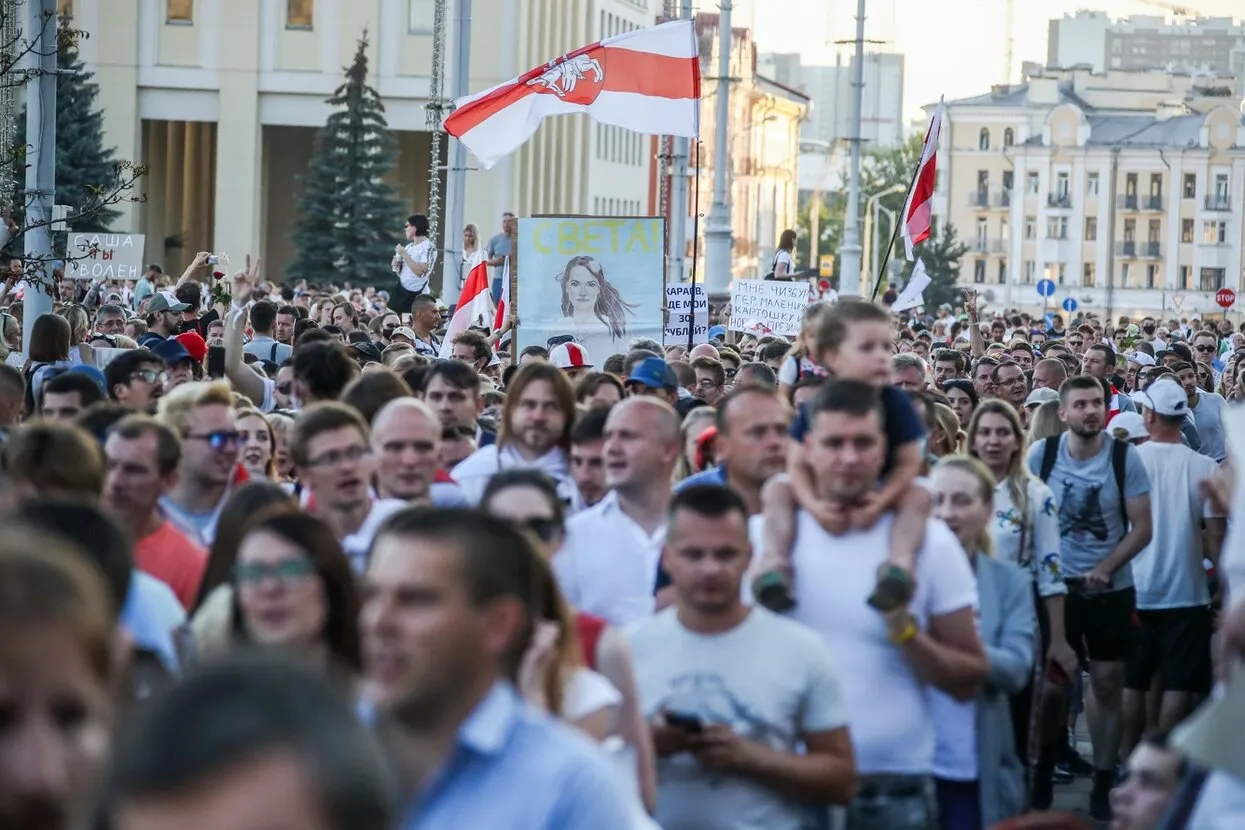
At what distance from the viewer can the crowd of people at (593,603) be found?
259cm

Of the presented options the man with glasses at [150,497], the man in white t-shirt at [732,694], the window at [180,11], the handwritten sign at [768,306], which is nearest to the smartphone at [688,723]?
the man in white t-shirt at [732,694]

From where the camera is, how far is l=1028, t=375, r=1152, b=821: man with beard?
11219 mm

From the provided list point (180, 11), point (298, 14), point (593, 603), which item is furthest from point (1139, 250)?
point (593, 603)

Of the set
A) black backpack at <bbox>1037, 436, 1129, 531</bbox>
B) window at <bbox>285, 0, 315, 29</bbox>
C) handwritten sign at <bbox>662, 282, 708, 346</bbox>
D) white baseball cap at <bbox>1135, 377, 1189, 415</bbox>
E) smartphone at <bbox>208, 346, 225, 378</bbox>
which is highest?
window at <bbox>285, 0, 315, 29</bbox>

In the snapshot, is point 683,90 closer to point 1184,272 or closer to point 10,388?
point 10,388

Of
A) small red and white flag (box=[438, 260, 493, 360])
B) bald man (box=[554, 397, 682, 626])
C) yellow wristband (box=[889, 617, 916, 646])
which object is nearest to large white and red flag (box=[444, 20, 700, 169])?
small red and white flag (box=[438, 260, 493, 360])

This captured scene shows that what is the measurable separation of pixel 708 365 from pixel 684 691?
355 inches

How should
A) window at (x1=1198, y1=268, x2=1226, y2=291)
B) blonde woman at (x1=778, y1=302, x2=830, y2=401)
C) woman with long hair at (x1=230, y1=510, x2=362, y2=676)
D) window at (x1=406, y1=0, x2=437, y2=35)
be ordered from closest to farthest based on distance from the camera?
1. woman with long hair at (x1=230, y1=510, x2=362, y2=676)
2. blonde woman at (x1=778, y1=302, x2=830, y2=401)
3. window at (x1=406, y1=0, x2=437, y2=35)
4. window at (x1=1198, y1=268, x2=1226, y2=291)

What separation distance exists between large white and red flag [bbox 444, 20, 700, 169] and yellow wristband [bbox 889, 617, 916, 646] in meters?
13.2

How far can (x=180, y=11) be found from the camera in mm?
69688

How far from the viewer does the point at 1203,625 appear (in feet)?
37.9


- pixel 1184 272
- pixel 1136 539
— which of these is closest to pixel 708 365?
pixel 1136 539

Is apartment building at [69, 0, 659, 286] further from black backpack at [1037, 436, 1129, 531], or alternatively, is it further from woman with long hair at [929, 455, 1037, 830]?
woman with long hair at [929, 455, 1037, 830]

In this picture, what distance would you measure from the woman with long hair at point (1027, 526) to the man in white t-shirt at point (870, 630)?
324 centimetres
